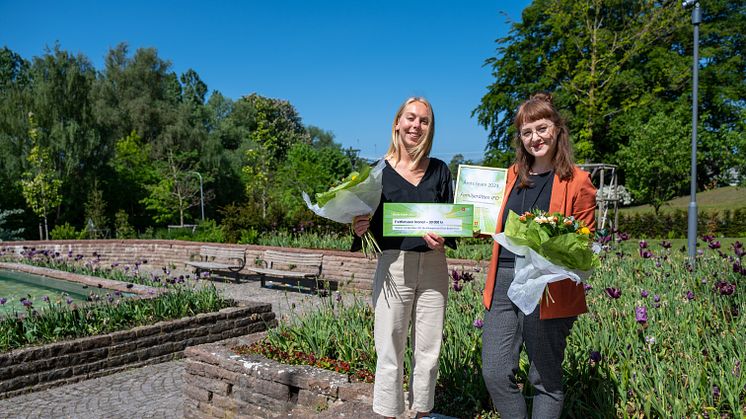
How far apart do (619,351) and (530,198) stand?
1.35 meters

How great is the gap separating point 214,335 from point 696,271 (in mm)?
5629

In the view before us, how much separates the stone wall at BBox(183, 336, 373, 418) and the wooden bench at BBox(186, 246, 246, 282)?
7.08 metres

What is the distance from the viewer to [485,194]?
2525 millimetres

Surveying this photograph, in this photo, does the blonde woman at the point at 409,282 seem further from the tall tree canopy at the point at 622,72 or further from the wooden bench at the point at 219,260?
the tall tree canopy at the point at 622,72

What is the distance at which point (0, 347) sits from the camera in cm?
504

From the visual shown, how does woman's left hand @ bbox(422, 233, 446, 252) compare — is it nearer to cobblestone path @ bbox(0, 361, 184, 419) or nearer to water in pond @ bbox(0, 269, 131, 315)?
cobblestone path @ bbox(0, 361, 184, 419)

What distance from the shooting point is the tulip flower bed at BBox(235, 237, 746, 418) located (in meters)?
2.60

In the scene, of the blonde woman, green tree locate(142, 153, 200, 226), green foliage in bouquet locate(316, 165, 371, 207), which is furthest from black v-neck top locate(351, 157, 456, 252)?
green tree locate(142, 153, 200, 226)

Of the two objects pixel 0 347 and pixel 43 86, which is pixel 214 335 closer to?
pixel 0 347

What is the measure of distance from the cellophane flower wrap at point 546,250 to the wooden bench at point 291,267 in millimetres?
8020

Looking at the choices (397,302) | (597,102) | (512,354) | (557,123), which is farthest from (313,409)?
(597,102)

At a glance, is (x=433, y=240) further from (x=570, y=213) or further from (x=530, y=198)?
(x=570, y=213)

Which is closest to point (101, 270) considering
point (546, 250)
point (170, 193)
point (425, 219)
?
point (425, 219)

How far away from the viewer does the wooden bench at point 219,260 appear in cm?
1177
